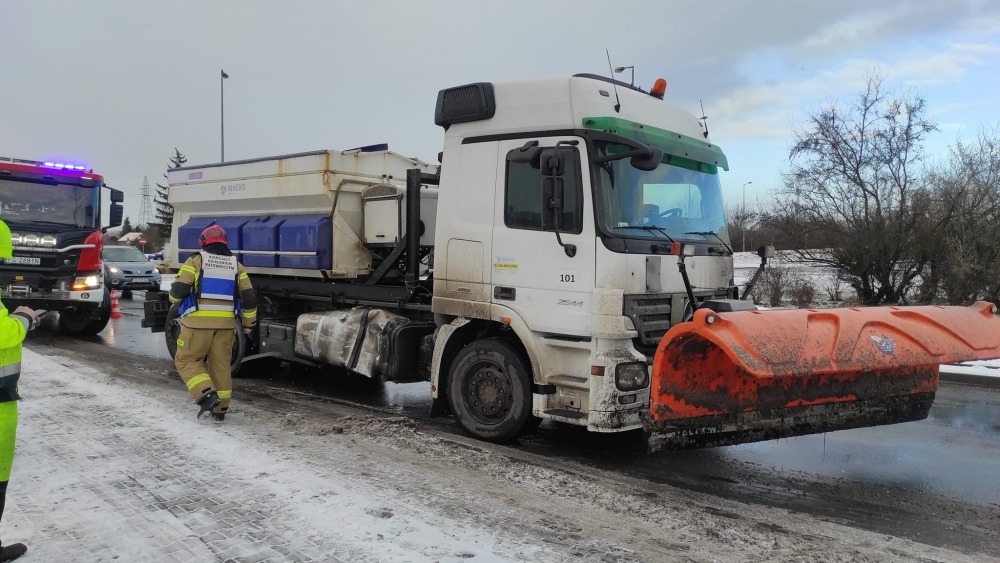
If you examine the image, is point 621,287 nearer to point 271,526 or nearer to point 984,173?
point 271,526

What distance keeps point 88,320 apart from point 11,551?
9.81 metres

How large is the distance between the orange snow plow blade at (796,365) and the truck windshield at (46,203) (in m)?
11.0

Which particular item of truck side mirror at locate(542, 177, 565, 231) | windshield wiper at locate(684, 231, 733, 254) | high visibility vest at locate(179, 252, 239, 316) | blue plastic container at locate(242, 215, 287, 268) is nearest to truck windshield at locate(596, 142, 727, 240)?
windshield wiper at locate(684, 231, 733, 254)

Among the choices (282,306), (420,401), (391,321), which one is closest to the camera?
(391,321)

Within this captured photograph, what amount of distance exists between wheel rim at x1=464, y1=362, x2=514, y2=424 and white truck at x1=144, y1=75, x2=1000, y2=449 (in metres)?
0.01

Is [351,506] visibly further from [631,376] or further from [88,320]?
[88,320]

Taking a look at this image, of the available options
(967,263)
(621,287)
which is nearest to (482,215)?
(621,287)

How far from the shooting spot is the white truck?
4270 mm

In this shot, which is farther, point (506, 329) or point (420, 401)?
point (420, 401)

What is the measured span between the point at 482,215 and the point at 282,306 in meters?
3.70

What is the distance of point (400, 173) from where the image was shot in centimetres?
761

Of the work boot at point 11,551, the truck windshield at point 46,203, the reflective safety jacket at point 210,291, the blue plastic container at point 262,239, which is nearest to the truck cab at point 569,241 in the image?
the reflective safety jacket at point 210,291

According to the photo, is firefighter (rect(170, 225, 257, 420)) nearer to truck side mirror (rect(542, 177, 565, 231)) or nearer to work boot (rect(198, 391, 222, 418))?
work boot (rect(198, 391, 222, 418))

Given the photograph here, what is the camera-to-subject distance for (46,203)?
11.1 meters
